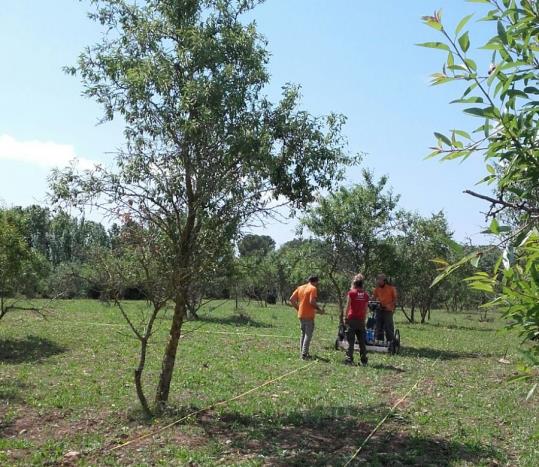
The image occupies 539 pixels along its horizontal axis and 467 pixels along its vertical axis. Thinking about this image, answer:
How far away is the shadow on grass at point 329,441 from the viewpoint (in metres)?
6.95

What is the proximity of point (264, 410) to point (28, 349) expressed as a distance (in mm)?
9575

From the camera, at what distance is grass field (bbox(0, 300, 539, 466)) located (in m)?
7.15

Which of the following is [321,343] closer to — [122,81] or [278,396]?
[278,396]

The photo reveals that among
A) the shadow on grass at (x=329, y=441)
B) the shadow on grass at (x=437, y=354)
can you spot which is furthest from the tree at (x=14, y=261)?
the shadow on grass at (x=437, y=354)

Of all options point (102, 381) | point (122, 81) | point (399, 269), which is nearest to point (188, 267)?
point (122, 81)

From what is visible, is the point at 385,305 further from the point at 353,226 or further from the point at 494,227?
the point at 494,227

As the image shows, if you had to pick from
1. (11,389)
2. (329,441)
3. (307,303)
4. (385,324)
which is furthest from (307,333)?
(329,441)

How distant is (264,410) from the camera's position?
9289mm

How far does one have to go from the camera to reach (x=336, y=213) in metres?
19.9

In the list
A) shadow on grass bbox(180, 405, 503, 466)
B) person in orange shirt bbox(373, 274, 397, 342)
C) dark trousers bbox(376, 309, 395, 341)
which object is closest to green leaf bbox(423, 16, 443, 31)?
shadow on grass bbox(180, 405, 503, 466)

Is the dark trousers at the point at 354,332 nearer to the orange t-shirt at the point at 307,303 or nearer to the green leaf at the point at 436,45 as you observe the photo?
the orange t-shirt at the point at 307,303

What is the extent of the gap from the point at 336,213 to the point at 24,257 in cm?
960

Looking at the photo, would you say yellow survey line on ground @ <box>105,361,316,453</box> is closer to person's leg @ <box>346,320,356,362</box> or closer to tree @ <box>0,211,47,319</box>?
person's leg @ <box>346,320,356,362</box>

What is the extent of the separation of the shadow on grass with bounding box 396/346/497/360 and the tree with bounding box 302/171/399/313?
2.71 meters
